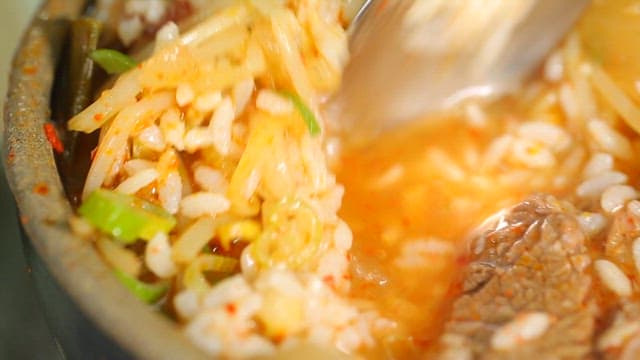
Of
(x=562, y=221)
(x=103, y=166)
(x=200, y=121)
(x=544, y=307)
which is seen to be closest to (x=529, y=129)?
(x=562, y=221)

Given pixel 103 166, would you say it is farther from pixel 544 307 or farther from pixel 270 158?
pixel 544 307

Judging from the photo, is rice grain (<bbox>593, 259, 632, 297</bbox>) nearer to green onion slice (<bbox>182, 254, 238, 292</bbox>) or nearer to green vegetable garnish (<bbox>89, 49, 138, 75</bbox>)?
green onion slice (<bbox>182, 254, 238, 292</bbox>)

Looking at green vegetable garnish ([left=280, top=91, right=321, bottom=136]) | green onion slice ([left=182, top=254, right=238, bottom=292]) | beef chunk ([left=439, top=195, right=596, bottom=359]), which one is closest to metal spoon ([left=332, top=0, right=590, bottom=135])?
green vegetable garnish ([left=280, top=91, right=321, bottom=136])

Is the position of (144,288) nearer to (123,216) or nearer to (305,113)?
(123,216)

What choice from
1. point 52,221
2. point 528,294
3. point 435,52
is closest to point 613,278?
point 528,294

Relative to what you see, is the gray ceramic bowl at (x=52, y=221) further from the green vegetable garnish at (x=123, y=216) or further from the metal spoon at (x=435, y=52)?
the metal spoon at (x=435, y=52)

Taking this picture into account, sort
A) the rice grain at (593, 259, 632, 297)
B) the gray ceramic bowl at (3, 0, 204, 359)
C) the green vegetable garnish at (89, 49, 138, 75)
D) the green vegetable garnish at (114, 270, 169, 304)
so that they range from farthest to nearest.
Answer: the green vegetable garnish at (89, 49, 138, 75)
the rice grain at (593, 259, 632, 297)
the green vegetable garnish at (114, 270, 169, 304)
the gray ceramic bowl at (3, 0, 204, 359)
